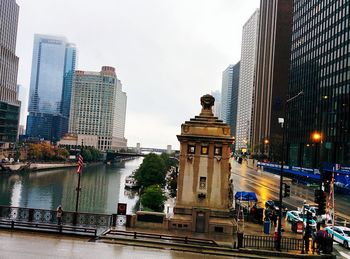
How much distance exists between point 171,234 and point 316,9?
112 metres

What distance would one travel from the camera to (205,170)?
109 feet

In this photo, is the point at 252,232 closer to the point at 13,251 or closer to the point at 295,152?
the point at 13,251

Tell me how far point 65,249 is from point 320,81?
109708 millimetres

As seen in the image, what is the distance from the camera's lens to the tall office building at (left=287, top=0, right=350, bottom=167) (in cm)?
10525

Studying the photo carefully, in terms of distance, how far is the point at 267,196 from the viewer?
6450 centimetres

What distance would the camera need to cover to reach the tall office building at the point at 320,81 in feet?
345

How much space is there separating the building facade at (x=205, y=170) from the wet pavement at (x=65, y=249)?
7.53 meters

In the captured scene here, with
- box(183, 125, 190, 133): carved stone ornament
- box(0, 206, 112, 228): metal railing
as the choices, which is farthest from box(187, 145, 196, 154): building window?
box(0, 206, 112, 228): metal railing

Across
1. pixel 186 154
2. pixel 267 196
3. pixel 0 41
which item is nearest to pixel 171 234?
pixel 186 154

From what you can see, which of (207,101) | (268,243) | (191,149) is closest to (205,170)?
(191,149)

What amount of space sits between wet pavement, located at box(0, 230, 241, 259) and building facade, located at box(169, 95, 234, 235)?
7526 millimetres

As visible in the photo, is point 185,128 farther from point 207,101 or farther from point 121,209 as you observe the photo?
point 121,209

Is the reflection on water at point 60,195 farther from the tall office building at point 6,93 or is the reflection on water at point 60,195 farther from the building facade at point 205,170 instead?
the tall office building at point 6,93

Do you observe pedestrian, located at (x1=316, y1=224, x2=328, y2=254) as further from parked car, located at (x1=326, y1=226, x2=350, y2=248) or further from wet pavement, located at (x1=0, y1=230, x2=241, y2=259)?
wet pavement, located at (x1=0, y1=230, x2=241, y2=259)
